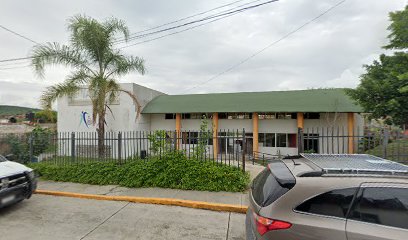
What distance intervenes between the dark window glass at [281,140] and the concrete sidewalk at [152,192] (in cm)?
1674

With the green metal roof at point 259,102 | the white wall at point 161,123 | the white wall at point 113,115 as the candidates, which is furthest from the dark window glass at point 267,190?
the white wall at point 161,123

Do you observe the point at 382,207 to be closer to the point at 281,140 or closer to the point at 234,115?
the point at 281,140

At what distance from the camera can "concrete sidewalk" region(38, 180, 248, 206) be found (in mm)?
5750

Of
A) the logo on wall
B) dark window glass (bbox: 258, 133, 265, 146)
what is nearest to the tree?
dark window glass (bbox: 258, 133, 265, 146)

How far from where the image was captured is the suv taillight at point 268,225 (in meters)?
2.21

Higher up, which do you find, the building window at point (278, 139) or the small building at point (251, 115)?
the small building at point (251, 115)

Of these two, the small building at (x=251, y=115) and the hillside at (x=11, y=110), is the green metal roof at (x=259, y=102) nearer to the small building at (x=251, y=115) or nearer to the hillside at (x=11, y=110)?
the small building at (x=251, y=115)

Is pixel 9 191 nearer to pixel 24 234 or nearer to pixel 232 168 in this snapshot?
pixel 24 234

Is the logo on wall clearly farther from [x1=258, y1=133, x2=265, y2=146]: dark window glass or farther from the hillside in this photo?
the hillside

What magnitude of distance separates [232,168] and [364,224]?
493cm

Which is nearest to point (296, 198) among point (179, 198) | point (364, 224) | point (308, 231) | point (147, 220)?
point (308, 231)

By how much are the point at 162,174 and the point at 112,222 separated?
7.74ft

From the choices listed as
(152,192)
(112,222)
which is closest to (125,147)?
(152,192)

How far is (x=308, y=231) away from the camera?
6.95ft
